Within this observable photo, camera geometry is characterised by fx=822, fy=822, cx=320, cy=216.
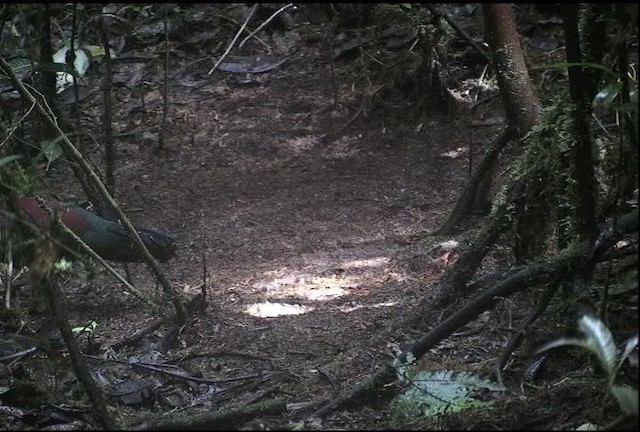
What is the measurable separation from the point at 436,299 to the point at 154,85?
513 centimetres

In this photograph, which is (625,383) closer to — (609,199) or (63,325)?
(609,199)

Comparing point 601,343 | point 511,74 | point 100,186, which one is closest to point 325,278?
point 511,74

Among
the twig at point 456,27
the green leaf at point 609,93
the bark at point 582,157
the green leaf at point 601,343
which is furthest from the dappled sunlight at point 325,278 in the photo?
the green leaf at point 601,343

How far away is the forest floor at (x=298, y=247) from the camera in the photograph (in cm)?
310

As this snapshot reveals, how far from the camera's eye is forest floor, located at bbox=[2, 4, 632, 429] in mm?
3096

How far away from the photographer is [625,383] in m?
2.05

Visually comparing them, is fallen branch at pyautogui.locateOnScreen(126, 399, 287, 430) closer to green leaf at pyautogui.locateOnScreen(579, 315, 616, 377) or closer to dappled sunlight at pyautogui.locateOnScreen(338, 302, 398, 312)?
green leaf at pyautogui.locateOnScreen(579, 315, 616, 377)

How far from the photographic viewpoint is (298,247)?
5500 millimetres

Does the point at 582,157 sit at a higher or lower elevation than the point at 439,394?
higher

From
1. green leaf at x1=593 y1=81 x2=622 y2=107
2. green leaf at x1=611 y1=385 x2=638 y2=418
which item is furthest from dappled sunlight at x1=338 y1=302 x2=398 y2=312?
green leaf at x1=611 y1=385 x2=638 y2=418

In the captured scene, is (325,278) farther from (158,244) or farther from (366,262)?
(158,244)

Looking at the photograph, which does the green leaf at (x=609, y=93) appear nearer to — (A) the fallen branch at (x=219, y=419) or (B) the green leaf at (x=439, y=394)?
(B) the green leaf at (x=439, y=394)

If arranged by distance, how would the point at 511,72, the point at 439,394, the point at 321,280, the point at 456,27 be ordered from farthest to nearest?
the point at 456,27 → the point at 321,280 → the point at 511,72 → the point at 439,394

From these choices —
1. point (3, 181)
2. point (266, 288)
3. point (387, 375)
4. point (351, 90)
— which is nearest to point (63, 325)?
point (3, 181)
